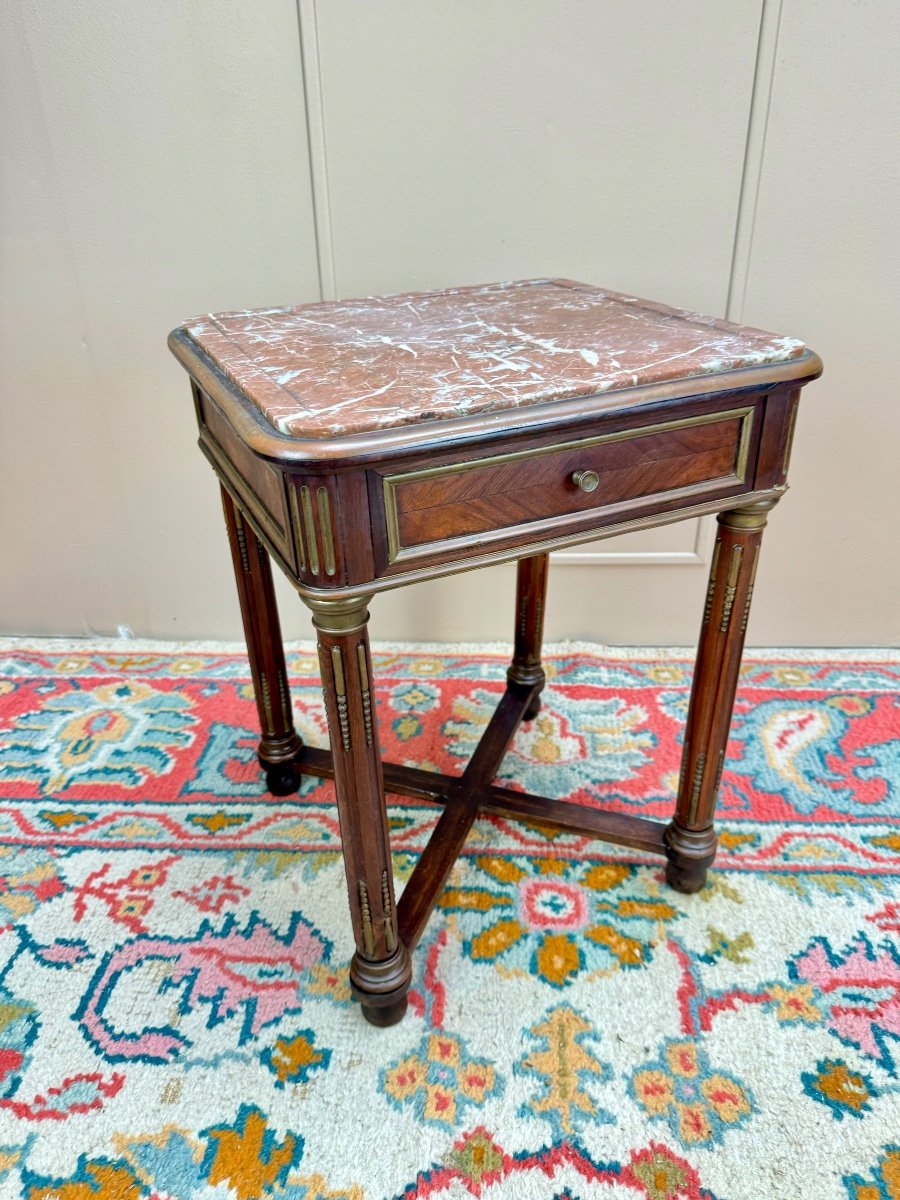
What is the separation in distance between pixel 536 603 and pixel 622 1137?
958 mm

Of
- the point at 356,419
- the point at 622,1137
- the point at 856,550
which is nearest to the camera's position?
the point at 356,419

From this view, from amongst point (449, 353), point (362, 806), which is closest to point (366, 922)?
point (362, 806)

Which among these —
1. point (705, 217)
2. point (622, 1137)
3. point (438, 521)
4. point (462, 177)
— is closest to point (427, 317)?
point (438, 521)

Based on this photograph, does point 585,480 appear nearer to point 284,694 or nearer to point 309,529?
point 309,529

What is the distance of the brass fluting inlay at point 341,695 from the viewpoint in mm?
962

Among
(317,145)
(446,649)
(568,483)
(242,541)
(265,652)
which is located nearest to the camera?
(568,483)

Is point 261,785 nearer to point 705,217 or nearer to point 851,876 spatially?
point 851,876

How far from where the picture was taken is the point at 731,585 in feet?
3.86

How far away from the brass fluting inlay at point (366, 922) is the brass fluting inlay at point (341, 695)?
0.24 m

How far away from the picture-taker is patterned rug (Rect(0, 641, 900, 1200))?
1042 millimetres

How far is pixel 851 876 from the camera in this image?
56.8 inches

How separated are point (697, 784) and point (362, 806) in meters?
0.58

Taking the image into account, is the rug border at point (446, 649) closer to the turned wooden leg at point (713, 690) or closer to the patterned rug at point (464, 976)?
the patterned rug at point (464, 976)

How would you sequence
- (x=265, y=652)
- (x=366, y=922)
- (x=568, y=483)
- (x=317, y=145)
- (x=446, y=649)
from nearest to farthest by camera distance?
(x=568, y=483), (x=366, y=922), (x=265, y=652), (x=317, y=145), (x=446, y=649)
